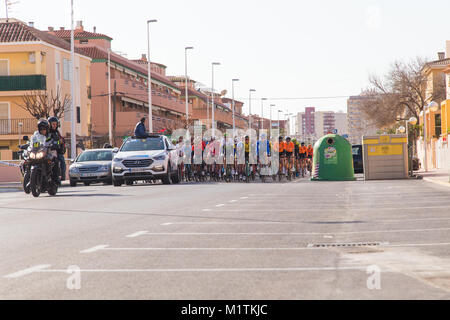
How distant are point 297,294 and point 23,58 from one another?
187ft

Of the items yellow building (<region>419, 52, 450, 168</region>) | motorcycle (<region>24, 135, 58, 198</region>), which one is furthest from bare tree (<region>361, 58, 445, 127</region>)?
motorcycle (<region>24, 135, 58, 198</region>)

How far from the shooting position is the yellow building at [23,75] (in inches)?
2333

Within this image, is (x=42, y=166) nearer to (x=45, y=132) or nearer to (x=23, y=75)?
(x=45, y=132)

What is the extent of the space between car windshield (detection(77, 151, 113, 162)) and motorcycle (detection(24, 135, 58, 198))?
11.5 meters

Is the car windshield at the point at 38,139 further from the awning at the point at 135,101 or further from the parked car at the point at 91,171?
the awning at the point at 135,101

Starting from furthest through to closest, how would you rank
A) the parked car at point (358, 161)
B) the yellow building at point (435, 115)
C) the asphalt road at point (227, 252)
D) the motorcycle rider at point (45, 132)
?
1. the yellow building at point (435, 115)
2. the parked car at point (358, 161)
3. the motorcycle rider at point (45, 132)
4. the asphalt road at point (227, 252)

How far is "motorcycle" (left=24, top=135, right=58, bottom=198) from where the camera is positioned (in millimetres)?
21000

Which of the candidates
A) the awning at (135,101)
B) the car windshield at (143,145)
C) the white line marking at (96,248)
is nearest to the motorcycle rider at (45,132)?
the car windshield at (143,145)

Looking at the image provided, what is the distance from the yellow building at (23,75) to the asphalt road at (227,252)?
44.3 meters

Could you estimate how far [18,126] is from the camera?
59.8 metres

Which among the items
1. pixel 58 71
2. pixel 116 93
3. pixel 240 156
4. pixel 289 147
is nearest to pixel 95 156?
pixel 240 156

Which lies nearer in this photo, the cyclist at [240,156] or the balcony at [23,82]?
the cyclist at [240,156]
